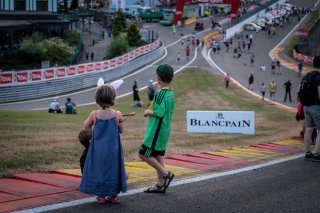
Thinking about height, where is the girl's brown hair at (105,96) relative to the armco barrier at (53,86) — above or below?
above

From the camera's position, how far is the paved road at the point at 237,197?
713cm

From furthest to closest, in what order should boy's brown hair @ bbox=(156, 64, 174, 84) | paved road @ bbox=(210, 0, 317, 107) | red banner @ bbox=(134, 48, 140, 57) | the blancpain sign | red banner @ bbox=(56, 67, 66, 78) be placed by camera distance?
red banner @ bbox=(134, 48, 140, 57), paved road @ bbox=(210, 0, 317, 107), red banner @ bbox=(56, 67, 66, 78), the blancpain sign, boy's brown hair @ bbox=(156, 64, 174, 84)

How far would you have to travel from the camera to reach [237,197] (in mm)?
7863

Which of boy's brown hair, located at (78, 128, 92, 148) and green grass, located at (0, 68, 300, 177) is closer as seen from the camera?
boy's brown hair, located at (78, 128, 92, 148)

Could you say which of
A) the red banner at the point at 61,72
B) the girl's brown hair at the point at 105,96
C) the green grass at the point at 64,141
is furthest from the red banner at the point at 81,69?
the girl's brown hair at the point at 105,96

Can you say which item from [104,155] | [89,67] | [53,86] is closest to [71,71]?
[89,67]

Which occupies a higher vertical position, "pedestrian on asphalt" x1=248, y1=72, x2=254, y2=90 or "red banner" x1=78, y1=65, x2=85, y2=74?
"red banner" x1=78, y1=65, x2=85, y2=74

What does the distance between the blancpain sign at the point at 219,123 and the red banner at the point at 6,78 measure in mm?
23605

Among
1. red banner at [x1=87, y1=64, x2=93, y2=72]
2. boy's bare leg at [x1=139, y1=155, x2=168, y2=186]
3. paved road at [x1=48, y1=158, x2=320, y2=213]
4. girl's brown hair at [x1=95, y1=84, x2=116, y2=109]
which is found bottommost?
red banner at [x1=87, y1=64, x2=93, y2=72]

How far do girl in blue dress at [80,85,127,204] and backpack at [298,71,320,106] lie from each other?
16.3 feet

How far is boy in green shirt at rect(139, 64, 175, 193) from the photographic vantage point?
303 inches

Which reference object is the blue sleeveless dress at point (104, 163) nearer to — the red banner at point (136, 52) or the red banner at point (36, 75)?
the red banner at point (36, 75)

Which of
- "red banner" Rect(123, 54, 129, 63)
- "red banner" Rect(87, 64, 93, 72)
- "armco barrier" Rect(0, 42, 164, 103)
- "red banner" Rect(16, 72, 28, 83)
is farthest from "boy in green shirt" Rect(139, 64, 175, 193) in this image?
"red banner" Rect(123, 54, 129, 63)

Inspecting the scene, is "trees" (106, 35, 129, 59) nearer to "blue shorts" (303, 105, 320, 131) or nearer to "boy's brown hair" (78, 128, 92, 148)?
"blue shorts" (303, 105, 320, 131)
